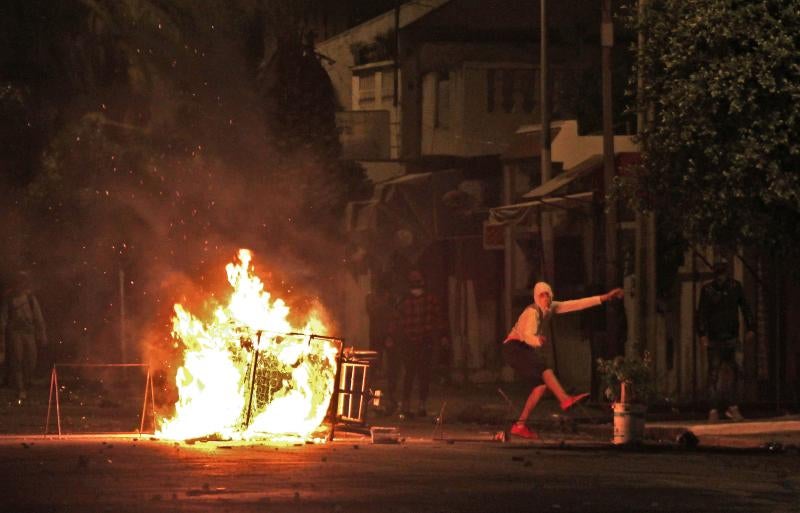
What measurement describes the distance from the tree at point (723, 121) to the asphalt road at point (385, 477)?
12.7ft

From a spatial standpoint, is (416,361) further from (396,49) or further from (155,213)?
(396,49)

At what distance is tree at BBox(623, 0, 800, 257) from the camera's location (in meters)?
20.9

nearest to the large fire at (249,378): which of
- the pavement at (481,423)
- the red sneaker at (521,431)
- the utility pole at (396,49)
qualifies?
the pavement at (481,423)

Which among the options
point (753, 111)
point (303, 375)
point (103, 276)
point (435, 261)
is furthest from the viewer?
point (435, 261)

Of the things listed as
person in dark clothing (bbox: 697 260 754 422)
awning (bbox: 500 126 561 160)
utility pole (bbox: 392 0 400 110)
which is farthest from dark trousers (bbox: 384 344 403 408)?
utility pole (bbox: 392 0 400 110)

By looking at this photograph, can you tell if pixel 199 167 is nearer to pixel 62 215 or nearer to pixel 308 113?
pixel 62 215

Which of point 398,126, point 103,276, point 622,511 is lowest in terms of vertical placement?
point 622,511

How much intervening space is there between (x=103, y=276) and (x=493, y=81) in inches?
570

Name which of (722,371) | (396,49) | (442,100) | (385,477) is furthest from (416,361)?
(396,49)

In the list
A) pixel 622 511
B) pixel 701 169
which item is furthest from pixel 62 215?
pixel 622 511

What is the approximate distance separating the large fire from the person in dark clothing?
6429mm

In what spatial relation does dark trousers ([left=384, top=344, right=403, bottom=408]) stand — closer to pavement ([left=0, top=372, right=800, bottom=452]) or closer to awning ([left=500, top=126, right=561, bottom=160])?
pavement ([left=0, top=372, right=800, bottom=452])

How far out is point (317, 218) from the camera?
4891 centimetres

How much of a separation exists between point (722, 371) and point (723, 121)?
3851 millimetres
